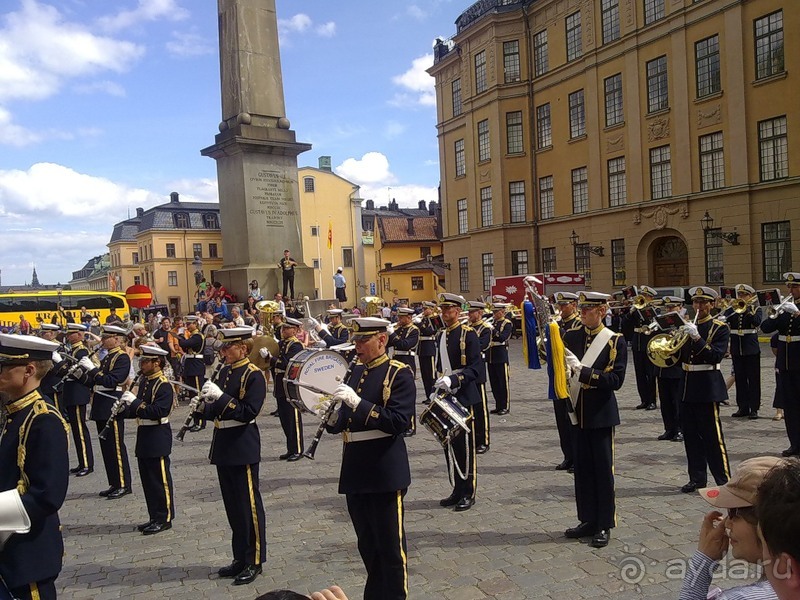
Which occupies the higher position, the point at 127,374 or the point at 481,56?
the point at 481,56

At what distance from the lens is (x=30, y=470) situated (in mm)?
3602

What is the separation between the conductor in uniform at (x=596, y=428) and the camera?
612cm

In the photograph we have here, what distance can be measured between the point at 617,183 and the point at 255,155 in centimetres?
1906

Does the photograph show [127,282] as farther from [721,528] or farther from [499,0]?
[721,528]

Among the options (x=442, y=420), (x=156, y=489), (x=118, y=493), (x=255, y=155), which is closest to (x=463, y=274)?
(x=255, y=155)

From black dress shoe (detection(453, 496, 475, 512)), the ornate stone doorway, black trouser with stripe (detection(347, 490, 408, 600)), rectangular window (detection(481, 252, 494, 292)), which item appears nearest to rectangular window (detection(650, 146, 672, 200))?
the ornate stone doorway

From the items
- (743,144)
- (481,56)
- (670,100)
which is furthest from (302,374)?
(481,56)

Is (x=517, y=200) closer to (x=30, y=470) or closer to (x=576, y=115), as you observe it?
(x=576, y=115)

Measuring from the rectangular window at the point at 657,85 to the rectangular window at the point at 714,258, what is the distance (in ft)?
20.4

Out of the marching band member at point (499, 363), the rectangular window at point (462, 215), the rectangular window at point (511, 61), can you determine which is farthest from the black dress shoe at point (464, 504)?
the rectangular window at point (462, 215)

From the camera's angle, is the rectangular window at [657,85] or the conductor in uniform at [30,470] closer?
the conductor in uniform at [30,470]

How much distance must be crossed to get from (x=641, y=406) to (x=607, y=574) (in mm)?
7647

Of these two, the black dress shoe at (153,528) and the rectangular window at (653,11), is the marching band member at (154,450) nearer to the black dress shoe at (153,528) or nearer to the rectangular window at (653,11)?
the black dress shoe at (153,528)

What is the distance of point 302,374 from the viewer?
6.24m
